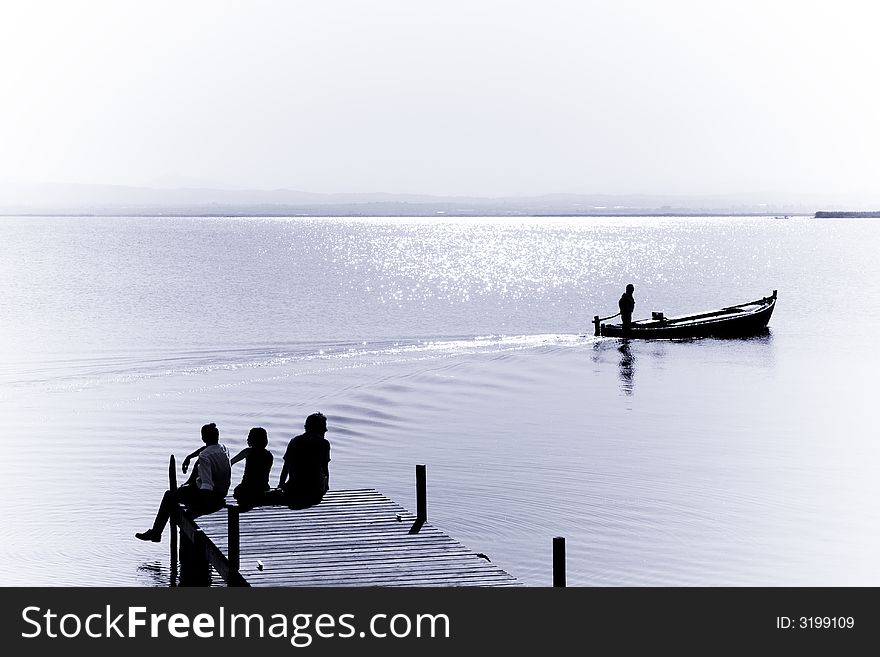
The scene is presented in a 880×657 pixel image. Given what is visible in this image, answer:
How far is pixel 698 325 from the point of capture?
5509 centimetres

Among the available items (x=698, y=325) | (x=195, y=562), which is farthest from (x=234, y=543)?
(x=698, y=325)

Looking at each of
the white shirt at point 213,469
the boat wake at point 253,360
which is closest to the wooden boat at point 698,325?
the boat wake at point 253,360

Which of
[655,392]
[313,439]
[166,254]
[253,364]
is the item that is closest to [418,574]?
[313,439]

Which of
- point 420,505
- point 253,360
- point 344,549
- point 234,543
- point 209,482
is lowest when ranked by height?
point 253,360

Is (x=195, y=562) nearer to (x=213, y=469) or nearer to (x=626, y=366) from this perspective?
(x=213, y=469)

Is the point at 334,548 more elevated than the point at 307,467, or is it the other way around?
A: the point at 307,467

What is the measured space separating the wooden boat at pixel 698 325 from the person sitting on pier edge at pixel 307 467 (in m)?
35.4

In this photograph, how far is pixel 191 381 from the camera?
136ft

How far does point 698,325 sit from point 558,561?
40.1m

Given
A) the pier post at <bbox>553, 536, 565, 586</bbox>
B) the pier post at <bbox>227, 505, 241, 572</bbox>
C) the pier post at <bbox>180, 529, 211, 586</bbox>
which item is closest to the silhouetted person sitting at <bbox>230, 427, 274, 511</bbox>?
the pier post at <bbox>180, 529, 211, 586</bbox>

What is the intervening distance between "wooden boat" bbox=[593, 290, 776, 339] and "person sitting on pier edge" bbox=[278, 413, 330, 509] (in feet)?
116

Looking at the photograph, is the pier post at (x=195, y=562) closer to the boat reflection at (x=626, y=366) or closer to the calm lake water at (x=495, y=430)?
the calm lake water at (x=495, y=430)
